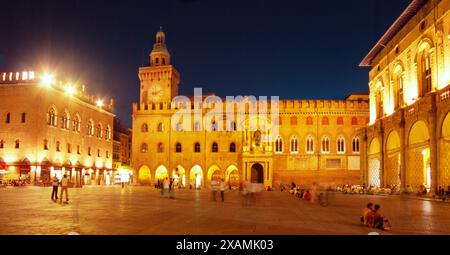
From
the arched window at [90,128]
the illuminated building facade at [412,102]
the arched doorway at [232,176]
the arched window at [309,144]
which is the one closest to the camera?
the illuminated building facade at [412,102]

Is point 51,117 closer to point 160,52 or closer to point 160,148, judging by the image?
point 160,148

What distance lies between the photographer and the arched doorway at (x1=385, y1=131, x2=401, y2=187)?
36772 mm

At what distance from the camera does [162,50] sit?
65.7m

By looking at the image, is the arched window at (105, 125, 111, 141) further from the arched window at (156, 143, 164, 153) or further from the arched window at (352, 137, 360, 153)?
the arched window at (352, 137, 360, 153)

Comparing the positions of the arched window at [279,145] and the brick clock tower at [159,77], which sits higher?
the brick clock tower at [159,77]

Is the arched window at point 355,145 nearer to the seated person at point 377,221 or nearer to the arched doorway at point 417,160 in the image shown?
the arched doorway at point 417,160

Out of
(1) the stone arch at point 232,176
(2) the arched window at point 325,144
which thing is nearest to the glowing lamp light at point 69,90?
(1) the stone arch at point 232,176

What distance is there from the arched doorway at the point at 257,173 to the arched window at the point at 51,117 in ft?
79.3

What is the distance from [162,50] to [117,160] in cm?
2274

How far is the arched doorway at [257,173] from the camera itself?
56.4 meters

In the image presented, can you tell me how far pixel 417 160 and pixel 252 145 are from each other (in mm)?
25216

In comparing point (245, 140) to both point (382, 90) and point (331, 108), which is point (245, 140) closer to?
point (331, 108)

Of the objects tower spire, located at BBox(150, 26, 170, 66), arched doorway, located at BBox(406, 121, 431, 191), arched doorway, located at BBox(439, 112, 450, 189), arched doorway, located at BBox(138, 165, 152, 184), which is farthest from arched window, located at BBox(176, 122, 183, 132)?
arched doorway, located at BBox(439, 112, 450, 189)
